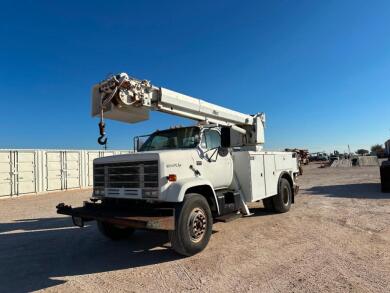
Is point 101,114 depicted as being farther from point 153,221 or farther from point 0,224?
point 0,224

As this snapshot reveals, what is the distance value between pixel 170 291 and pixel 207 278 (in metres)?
0.64

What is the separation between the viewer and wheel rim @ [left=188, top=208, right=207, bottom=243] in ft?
18.3

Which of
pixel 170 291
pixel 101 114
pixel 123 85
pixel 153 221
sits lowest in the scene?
pixel 170 291

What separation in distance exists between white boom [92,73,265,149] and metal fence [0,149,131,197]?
1330 cm

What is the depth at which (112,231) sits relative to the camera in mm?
6941

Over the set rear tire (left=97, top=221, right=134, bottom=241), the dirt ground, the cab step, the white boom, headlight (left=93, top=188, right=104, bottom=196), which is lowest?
the dirt ground

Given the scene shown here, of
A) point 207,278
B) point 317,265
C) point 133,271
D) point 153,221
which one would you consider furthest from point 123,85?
point 317,265

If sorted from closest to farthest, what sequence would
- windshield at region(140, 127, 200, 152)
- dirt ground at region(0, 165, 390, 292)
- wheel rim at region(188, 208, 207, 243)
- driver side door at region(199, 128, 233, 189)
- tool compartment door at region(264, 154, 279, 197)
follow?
dirt ground at region(0, 165, 390, 292) → wheel rim at region(188, 208, 207, 243) → driver side door at region(199, 128, 233, 189) → windshield at region(140, 127, 200, 152) → tool compartment door at region(264, 154, 279, 197)

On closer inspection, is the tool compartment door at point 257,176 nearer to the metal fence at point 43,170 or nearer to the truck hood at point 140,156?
the truck hood at point 140,156

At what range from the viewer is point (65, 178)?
20000 mm

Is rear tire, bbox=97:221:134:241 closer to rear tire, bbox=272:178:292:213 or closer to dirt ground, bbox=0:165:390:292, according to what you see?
dirt ground, bbox=0:165:390:292

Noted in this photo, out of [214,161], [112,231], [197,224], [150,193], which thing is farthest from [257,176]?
[112,231]

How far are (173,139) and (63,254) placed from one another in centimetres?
316

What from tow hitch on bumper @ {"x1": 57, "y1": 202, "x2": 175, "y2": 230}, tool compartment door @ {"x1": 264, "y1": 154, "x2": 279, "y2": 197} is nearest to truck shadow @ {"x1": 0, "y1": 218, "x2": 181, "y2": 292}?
tow hitch on bumper @ {"x1": 57, "y1": 202, "x2": 175, "y2": 230}
